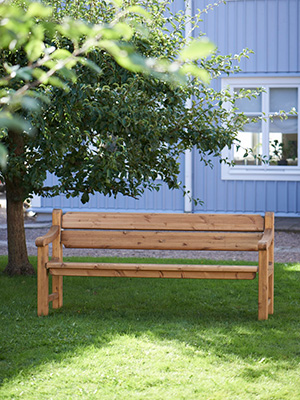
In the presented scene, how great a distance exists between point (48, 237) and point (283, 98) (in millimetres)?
8469

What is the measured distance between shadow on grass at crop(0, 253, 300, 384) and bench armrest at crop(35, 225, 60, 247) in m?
0.65

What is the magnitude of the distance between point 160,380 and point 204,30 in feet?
33.8

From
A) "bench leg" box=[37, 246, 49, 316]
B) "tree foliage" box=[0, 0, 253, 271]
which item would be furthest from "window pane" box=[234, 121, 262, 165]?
"bench leg" box=[37, 246, 49, 316]

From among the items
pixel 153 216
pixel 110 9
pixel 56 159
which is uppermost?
pixel 110 9

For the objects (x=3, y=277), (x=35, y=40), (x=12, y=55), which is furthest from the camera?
(x=3, y=277)

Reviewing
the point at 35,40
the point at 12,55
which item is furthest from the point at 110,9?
the point at 35,40

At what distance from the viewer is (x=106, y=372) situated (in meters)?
4.04

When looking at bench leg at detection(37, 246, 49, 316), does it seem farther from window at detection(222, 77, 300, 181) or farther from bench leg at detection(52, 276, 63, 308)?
window at detection(222, 77, 300, 181)

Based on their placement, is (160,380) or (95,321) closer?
(160,380)

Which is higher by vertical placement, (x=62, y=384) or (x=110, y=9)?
(x=110, y=9)

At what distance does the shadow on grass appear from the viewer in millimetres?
4531

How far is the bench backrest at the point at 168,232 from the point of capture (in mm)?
5809

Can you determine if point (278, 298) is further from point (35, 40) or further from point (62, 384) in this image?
point (35, 40)

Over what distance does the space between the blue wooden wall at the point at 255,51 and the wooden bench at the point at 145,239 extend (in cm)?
700
